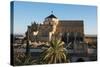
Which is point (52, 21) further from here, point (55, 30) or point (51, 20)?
point (55, 30)

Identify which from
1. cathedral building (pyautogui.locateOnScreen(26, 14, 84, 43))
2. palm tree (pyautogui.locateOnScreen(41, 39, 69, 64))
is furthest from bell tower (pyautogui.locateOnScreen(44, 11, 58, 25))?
palm tree (pyautogui.locateOnScreen(41, 39, 69, 64))

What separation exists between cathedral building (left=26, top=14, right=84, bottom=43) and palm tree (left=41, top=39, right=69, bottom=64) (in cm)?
8

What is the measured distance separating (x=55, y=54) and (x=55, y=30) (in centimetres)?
33

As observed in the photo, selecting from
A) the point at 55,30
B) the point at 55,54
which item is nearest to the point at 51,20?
the point at 55,30

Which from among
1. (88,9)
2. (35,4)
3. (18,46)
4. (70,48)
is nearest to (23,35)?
(18,46)

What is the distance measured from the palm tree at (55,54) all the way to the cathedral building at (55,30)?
0.27 ft

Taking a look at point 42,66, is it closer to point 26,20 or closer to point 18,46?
point 18,46

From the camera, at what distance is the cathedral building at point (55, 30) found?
280 cm

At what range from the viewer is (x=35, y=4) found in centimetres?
281

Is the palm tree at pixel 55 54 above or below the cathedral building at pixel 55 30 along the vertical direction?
below

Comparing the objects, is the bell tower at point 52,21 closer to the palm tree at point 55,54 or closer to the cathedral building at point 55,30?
the cathedral building at point 55,30

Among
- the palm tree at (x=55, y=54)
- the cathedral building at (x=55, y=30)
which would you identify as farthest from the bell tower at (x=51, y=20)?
the palm tree at (x=55, y=54)

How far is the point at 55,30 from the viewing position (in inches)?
114
